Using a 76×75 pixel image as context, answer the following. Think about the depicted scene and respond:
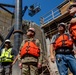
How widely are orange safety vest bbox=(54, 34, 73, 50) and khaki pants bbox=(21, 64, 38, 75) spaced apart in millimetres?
802

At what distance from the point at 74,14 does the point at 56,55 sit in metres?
0.98

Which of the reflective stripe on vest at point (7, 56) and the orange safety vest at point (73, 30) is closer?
the orange safety vest at point (73, 30)

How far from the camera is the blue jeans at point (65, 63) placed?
411 cm

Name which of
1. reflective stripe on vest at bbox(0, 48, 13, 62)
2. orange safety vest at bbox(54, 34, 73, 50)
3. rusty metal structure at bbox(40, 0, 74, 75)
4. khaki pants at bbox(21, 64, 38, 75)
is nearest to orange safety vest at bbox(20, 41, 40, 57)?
khaki pants at bbox(21, 64, 38, 75)

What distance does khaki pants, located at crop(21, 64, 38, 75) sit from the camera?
477 centimetres

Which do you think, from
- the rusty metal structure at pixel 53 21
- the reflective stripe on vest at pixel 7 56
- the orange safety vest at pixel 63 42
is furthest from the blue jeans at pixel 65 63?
the rusty metal structure at pixel 53 21

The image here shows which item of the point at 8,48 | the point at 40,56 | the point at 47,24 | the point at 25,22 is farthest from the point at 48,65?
the point at 40,56

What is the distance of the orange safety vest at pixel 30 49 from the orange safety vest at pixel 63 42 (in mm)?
652

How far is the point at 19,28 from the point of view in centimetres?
1057

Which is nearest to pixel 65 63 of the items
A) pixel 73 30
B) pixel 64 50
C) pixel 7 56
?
pixel 64 50

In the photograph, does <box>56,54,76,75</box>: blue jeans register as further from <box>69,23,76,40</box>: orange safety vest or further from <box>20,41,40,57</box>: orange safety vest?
<box>20,41,40,57</box>: orange safety vest

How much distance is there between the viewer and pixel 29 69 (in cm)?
482

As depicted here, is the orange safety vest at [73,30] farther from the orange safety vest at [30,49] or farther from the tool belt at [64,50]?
the orange safety vest at [30,49]

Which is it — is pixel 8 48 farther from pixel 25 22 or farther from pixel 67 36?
pixel 25 22
